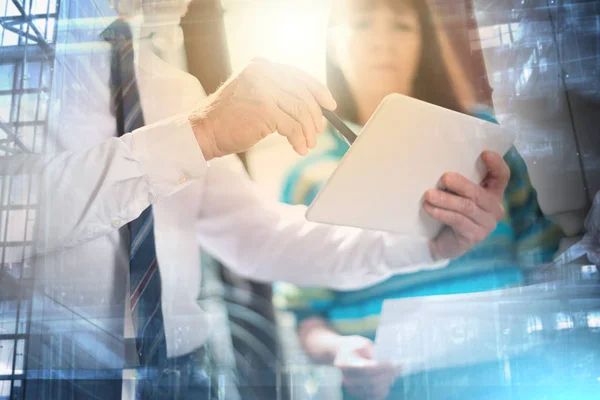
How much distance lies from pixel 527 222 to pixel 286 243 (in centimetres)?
71

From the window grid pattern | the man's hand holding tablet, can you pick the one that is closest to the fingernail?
the man's hand holding tablet

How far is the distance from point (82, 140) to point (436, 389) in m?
1.34

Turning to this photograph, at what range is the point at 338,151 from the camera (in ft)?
5.33

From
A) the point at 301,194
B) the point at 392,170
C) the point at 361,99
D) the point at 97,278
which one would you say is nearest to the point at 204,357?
the point at 97,278

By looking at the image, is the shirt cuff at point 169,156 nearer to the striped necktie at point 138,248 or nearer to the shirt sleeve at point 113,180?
the shirt sleeve at point 113,180

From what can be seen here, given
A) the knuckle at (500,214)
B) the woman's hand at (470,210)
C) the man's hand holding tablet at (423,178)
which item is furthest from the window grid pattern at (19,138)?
the knuckle at (500,214)

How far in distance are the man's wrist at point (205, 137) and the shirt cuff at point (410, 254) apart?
1.95 feet

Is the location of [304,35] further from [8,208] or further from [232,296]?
[8,208]

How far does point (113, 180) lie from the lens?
5.37ft

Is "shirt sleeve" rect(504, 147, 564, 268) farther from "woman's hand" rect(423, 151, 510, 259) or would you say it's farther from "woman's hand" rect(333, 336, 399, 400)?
"woman's hand" rect(333, 336, 399, 400)

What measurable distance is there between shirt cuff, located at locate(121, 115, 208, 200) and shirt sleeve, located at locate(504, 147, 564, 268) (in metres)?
0.92

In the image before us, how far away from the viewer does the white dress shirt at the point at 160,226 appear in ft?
5.36

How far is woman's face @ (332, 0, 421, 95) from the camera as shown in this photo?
1.69 metres

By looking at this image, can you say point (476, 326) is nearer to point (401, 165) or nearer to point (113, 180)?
point (401, 165)
